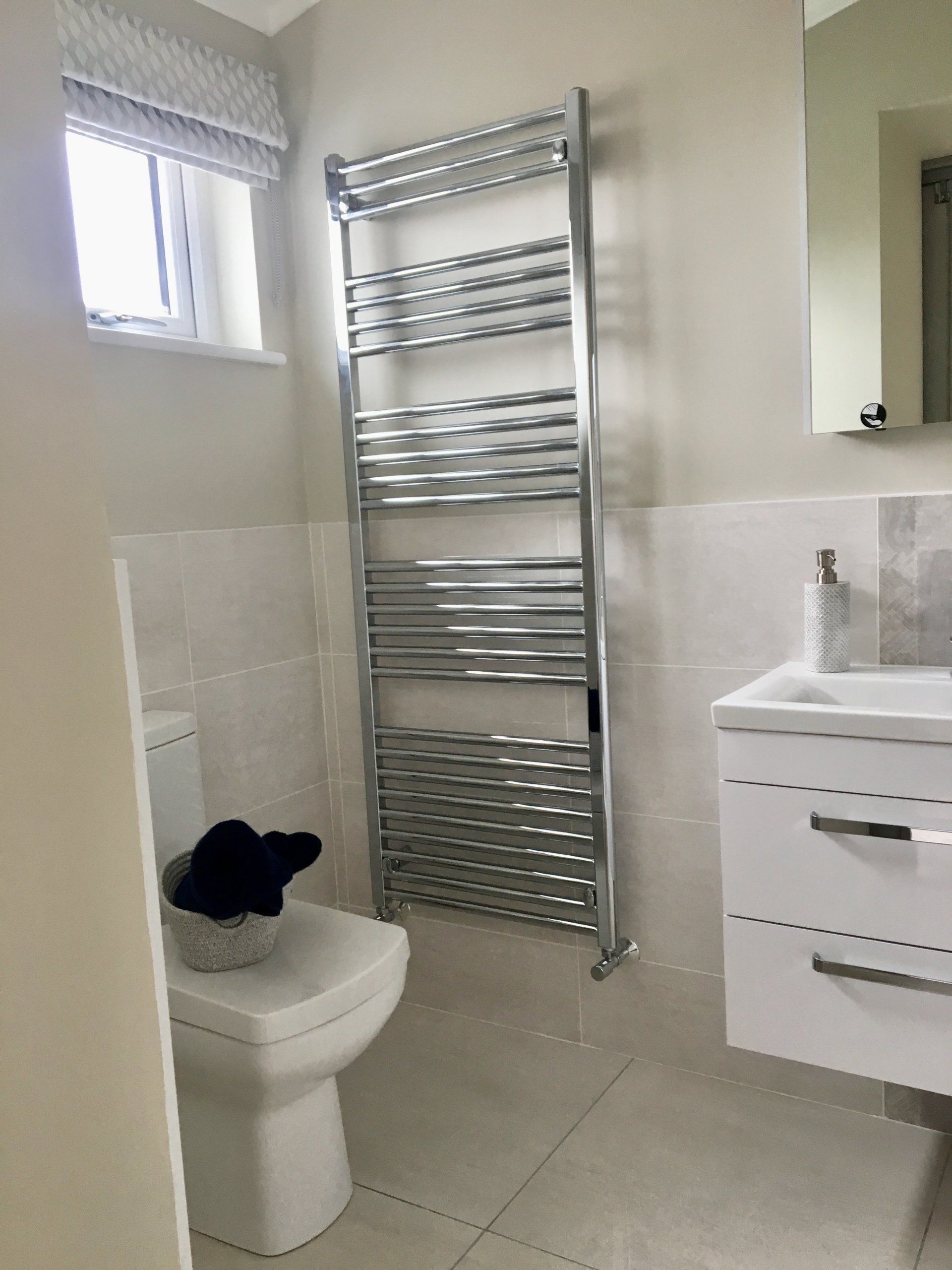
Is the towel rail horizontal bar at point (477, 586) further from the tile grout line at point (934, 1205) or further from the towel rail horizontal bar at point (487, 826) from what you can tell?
the tile grout line at point (934, 1205)

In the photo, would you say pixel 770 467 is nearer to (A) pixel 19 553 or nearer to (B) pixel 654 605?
(B) pixel 654 605

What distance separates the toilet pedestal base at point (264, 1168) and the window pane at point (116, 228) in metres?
1.48

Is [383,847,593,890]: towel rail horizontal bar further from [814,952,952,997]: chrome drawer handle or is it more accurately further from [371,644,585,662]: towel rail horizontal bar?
[814,952,952,997]: chrome drawer handle

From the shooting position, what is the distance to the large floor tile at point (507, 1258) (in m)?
1.56

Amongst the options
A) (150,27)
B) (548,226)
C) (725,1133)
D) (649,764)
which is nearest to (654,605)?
(649,764)

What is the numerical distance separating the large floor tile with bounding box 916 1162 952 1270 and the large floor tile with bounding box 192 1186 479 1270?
0.67 m

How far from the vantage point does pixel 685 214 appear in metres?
1.86

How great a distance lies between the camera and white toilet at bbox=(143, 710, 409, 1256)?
60.6 inches

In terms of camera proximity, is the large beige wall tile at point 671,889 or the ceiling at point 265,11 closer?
the large beige wall tile at point 671,889

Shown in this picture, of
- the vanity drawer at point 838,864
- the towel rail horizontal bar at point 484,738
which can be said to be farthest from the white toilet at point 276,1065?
the vanity drawer at point 838,864

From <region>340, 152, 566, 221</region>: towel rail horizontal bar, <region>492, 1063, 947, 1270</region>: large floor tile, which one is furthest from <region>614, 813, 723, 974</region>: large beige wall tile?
<region>340, 152, 566, 221</region>: towel rail horizontal bar

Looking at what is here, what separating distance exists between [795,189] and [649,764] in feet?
3.45

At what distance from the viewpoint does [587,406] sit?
1883 millimetres

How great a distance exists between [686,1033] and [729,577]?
90 cm
